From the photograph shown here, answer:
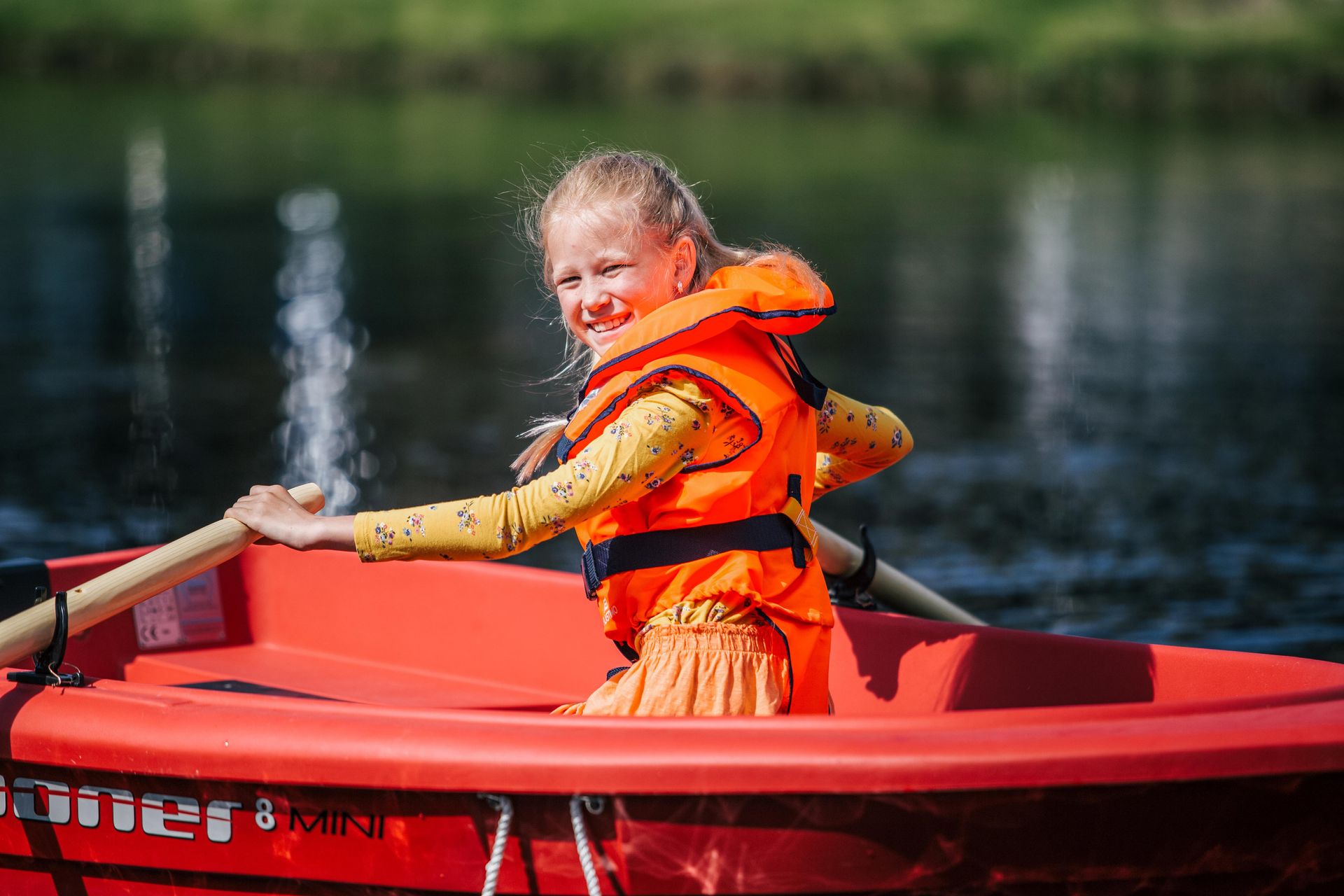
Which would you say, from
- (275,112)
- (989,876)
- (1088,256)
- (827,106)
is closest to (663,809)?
(989,876)

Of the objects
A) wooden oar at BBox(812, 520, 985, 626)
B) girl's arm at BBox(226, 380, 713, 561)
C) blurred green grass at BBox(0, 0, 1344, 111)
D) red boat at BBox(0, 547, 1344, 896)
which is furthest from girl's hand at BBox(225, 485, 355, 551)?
blurred green grass at BBox(0, 0, 1344, 111)

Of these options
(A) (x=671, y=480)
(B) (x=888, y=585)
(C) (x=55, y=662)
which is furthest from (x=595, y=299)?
(B) (x=888, y=585)

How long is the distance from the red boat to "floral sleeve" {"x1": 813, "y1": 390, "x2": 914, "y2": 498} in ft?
1.99

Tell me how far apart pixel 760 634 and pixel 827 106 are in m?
30.9

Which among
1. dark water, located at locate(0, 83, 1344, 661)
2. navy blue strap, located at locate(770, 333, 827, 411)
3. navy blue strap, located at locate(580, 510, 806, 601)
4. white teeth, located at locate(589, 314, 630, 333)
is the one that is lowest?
dark water, located at locate(0, 83, 1344, 661)

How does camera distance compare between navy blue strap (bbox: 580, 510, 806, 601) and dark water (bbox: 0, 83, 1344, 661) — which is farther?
dark water (bbox: 0, 83, 1344, 661)

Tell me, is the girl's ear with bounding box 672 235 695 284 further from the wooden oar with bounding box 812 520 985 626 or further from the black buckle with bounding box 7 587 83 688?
the black buckle with bounding box 7 587 83 688

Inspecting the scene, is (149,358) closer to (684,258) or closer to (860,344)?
(860,344)

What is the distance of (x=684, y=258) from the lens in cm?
298

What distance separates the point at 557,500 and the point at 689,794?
525 millimetres

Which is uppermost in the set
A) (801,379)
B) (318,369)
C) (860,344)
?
(801,379)

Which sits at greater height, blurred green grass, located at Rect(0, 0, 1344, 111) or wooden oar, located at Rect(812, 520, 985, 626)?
blurred green grass, located at Rect(0, 0, 1344, 111)

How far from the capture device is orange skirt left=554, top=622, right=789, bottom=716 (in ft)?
9.33

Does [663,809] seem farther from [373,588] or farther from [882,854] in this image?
[373,588]
